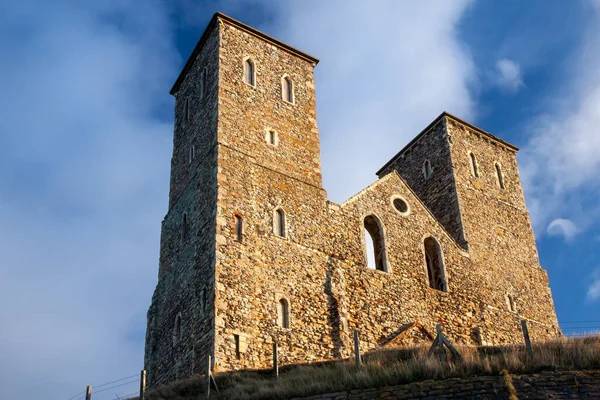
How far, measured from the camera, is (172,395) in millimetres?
19422

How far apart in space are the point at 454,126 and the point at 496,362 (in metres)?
18.1

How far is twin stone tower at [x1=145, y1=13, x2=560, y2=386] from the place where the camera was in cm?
2247

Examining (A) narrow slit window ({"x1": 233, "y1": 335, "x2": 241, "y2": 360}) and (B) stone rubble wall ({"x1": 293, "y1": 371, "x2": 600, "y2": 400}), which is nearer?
(B) stone rubble wall ({"x1": 293, "y1": 371, "x2": 600, "y2": 400})

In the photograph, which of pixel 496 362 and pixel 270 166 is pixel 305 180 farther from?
pixel 496 362

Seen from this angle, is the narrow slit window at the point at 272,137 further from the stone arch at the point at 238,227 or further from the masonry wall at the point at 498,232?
the masonry wall at the point at 498,232

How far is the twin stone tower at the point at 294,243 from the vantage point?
885 inches

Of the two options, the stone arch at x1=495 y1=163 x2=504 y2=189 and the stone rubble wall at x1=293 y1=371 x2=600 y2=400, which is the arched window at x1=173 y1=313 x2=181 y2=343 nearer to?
the stone rubble wall at x1=293 y1=371 x2=600 y2=400

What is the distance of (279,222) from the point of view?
24625 mm

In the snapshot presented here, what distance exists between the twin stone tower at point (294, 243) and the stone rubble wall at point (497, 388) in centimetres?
612

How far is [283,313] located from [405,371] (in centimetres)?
669

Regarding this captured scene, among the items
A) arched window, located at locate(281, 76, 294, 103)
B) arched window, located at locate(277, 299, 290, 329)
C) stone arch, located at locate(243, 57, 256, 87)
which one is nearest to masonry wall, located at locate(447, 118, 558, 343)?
arched window, located at locate(281, 76, 294, 103)

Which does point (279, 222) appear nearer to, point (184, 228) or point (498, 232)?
point (184, 228)

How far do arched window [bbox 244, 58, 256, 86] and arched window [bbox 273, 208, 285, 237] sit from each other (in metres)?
5.49

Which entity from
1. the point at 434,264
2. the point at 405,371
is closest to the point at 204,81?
the point at 434,264
